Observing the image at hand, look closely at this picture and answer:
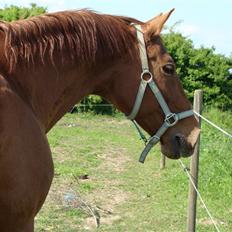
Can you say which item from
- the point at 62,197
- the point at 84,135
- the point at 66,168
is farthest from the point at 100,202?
the point at 84,135

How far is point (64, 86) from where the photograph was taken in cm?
268

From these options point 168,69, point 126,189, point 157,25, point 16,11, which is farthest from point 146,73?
point 16,11

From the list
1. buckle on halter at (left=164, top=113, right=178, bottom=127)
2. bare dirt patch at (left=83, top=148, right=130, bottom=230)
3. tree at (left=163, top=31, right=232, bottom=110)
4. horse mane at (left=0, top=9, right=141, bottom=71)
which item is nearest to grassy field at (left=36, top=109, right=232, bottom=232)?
bare dirt patch at (left=83, top=148, right=130, bottom=230)

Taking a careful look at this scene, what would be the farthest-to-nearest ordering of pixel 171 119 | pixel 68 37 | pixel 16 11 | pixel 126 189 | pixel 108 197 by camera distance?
pixel 16 11 → pixel 126 189 → pixel 108 197 → pixel 171 119 → pixel 68 37

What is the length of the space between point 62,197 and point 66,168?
197cm

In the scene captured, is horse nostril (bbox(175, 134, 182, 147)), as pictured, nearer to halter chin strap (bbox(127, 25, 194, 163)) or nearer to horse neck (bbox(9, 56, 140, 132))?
halter chin strap (bbox(127, 25, 194, 163))

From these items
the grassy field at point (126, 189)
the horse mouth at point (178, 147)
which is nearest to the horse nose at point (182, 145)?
the horse mouth at point (178, 147)

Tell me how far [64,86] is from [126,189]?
16.7ft

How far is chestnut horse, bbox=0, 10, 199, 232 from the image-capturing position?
2254 mm

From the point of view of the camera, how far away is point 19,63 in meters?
2.43

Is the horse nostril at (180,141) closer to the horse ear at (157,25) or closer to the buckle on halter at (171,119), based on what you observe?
the buckle on halter at (171,119)

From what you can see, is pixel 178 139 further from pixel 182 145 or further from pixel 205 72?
pixel 205 72

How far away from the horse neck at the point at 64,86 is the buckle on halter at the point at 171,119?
0.25 metres

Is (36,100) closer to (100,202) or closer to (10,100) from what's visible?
(10,100)
